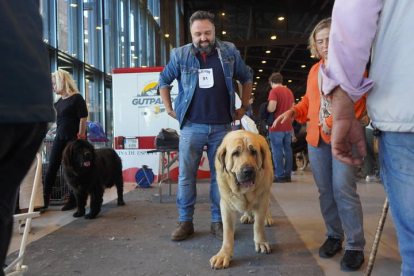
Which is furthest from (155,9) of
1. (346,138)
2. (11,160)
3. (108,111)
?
(11,160)

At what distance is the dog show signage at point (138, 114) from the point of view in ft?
21.9

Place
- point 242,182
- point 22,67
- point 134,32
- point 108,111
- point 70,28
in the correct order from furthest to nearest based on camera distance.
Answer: point 134,32 → point 108,111 → point 70,28 → point 242,182 → point 22,67

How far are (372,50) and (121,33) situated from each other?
10192mm

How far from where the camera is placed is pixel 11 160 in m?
0.72

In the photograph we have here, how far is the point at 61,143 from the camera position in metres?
4.55

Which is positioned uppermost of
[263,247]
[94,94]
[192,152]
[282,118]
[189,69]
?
[94,94]

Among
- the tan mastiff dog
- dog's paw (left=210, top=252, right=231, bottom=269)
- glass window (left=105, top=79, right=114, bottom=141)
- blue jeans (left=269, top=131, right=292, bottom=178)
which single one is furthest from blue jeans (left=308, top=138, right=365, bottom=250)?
glass window (left=105, top=79, right=114, bottom=141)

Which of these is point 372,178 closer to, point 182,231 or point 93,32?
point 182,231

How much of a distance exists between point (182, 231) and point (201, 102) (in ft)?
3.90

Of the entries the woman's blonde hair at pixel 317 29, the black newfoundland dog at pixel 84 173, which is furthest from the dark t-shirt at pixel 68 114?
the woman's blonde hair at pixel 317 29

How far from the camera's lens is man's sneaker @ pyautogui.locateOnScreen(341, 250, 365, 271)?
7.64 ft

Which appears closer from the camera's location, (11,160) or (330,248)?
(11,160)

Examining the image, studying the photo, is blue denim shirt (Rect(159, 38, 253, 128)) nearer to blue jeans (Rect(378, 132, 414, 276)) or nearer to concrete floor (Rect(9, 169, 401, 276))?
concrete floor (Rect(9, 169, 401, 276))

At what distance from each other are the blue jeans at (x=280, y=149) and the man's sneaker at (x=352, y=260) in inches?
169
